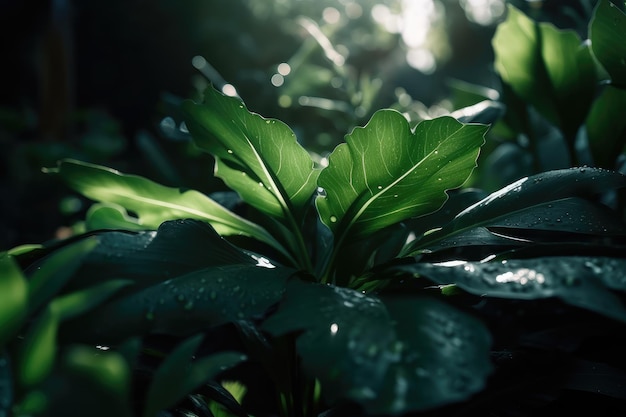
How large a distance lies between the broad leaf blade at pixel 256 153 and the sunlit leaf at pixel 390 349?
7.0 inches

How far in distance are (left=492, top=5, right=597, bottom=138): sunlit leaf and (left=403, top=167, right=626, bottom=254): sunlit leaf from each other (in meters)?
0.28

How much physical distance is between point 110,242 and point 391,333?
0.29m

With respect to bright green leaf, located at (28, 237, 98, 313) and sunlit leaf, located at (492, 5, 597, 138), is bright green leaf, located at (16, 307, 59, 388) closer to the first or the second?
bright green leaf, located at (28, 237, 98, 313)

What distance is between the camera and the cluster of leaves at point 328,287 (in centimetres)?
36

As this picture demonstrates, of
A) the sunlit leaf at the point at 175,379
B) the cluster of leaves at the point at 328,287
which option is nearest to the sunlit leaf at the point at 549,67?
the cluster of leaves at the point at 328,287

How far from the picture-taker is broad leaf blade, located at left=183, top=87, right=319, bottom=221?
0.57 metres

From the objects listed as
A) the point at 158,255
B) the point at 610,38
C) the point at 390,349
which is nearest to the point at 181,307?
the point at 158,255

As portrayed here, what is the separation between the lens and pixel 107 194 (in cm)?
69

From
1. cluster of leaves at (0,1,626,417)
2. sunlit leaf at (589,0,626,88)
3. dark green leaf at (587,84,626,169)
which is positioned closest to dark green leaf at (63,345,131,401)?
cluster of leaves at (0,1,626,417)

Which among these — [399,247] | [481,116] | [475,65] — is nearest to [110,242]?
[399,247]

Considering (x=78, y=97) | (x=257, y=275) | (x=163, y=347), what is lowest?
(x=78, y=97)

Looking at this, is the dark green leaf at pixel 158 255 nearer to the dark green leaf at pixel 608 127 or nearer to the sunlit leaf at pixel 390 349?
the sunlit leaf at pixel 390 349

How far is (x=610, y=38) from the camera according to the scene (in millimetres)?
649

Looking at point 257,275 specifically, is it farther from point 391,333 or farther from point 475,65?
point 475,65
